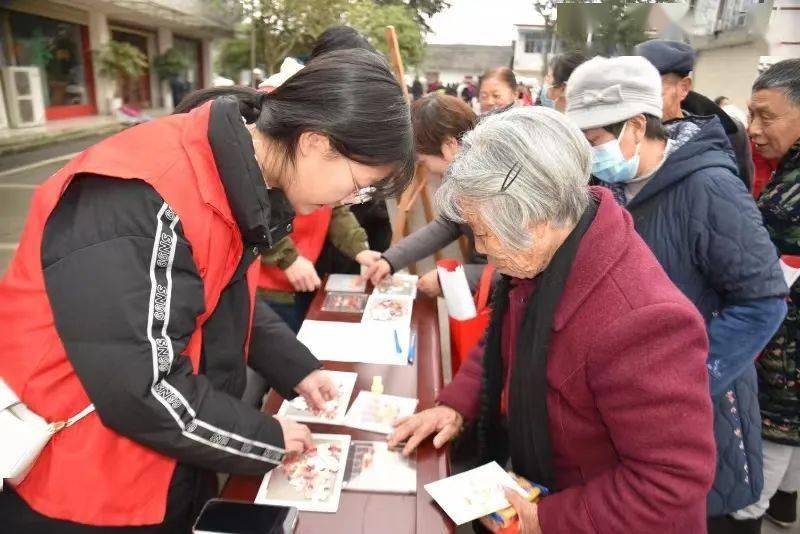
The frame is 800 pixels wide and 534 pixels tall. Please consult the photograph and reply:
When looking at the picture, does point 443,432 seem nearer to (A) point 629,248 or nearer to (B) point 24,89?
(A) point 629,248

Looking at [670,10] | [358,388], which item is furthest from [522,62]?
[358,388]

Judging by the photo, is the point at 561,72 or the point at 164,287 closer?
the point at 164,287

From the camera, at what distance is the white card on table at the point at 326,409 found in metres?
1.45

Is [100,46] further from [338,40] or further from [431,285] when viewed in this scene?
[431,285]

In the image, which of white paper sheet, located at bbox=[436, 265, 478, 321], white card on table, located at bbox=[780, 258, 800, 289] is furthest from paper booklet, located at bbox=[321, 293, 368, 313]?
white card on table, located at bbox=[780, 258, 800, 289]

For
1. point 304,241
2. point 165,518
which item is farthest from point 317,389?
point 304,241

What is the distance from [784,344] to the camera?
2029 mm

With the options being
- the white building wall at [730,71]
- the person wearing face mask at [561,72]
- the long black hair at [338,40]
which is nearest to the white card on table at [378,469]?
the long black hair at [338,40]

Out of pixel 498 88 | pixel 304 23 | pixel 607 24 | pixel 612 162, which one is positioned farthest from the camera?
pixel 304 23

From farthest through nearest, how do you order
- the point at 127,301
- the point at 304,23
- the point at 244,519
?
the point at 304,23 < the point at 244,519 < the point at 127,301

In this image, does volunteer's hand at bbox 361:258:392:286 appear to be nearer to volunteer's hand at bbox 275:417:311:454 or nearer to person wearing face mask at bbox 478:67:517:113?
volunteer's hand at bbox 275:417:311:454

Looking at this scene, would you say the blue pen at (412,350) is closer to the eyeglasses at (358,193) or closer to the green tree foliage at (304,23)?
the eyeglasses at (358,193)

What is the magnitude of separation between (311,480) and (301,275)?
109 centimetres

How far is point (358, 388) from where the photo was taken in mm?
1616
